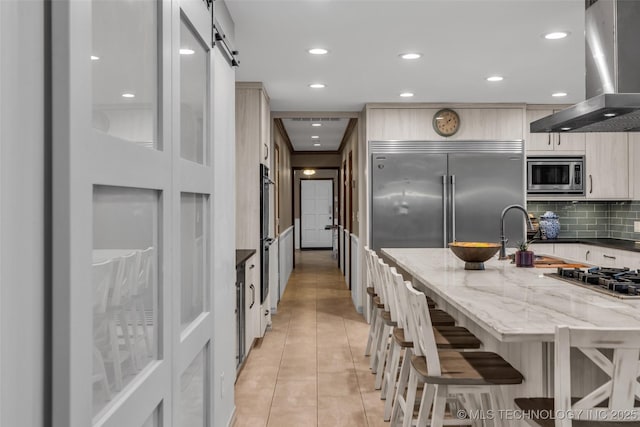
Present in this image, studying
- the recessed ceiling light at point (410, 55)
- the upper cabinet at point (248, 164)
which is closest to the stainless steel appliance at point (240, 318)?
the upper cabinet at point (248, 164)

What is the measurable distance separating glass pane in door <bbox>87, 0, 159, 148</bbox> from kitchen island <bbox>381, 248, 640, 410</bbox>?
49.5 inches

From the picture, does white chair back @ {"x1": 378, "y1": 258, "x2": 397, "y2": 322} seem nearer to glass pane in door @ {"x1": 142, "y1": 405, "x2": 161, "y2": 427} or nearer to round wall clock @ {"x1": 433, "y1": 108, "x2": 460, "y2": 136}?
glass pane in door @ {"x1": 142, "y1": 405, "x2": 161, "y2": 427}

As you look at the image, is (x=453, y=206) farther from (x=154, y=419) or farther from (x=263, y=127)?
(x=154, y=419)

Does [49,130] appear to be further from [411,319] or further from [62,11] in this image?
[411,319]

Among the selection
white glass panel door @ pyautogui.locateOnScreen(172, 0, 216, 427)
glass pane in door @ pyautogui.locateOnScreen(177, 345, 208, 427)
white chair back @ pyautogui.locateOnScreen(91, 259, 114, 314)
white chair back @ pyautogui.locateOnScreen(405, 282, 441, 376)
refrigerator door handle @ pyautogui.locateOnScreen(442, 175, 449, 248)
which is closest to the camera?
white chair back @ pyautogui.locateOnScreen(91, 259, 114, 314)

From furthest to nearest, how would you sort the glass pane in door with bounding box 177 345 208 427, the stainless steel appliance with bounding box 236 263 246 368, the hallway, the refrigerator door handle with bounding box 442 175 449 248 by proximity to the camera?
the refrigerator door handle with bounding box 442 175 449 248 → the stainless steel appliance with bounding box 236 263 246 368 → the hallway → the glass pane in door with bounding box 177 345 208 427

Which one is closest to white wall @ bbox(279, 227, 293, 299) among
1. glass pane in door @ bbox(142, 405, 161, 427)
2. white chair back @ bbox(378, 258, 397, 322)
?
white chair back @ bbox(378, 258, 397, 322)

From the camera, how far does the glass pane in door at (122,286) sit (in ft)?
3.86

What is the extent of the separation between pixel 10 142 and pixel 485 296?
195cm

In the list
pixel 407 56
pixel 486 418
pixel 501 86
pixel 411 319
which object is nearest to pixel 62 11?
pixel 411 319

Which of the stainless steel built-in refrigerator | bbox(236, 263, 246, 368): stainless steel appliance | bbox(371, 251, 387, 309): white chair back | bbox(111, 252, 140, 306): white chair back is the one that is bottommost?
bbox(236, 263, 246, 368): stainless steel appliance

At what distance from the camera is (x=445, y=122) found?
6031 mm

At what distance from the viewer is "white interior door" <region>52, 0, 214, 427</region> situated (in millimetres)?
977

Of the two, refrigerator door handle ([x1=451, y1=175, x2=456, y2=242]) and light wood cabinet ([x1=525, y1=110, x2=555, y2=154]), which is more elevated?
light wood cabinet ([x1=525, y1=110, x2=555, y2=154])
